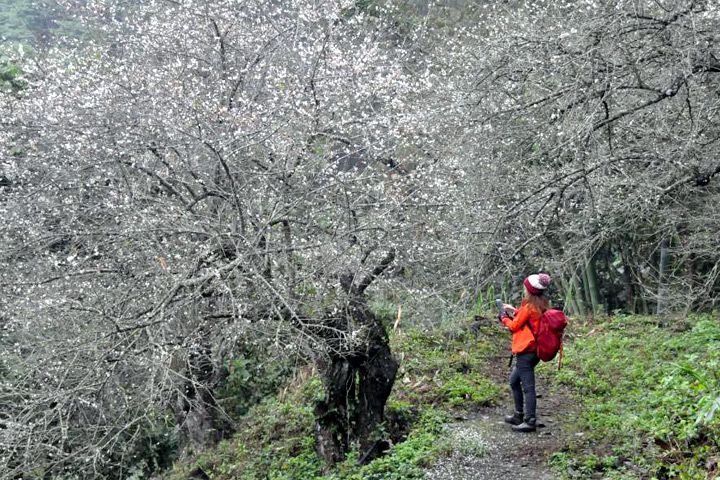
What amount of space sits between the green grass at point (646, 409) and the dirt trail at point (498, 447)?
0.20 metres

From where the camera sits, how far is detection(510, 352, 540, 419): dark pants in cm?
640

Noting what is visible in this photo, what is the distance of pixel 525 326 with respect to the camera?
6.39 metres

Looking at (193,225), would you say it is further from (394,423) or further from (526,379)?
(526,379)

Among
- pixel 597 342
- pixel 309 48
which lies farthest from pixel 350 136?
A: pixel 597 342

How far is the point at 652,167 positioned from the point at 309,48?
4.79 m

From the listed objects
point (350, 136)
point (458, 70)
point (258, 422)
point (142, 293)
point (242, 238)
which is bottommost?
point (258, 422)

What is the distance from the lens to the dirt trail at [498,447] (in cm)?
598

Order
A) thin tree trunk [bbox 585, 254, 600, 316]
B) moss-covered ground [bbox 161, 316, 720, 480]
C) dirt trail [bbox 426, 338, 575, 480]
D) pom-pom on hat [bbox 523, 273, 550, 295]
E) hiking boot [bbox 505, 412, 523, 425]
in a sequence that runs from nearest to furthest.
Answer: moss-covered ground [bbox 161, 316, 720, 480], dirt trail [bbox 426, 338, 575, 480], pom-pom on hat [bbox 523, 273, 550, 295], hiking boot [bbox 505, 412, 523, 425], thin tree trunk [bbox 585, 254, 600, 316]

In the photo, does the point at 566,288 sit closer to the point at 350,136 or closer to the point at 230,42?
the point at 350,136

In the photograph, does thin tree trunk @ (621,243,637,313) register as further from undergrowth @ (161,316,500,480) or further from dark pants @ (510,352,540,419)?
dark pants @ (510,352,540,419)

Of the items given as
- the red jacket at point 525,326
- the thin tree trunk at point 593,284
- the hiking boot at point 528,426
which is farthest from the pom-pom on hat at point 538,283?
the thin tree trunk at point 593,284

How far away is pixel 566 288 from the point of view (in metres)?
15.5

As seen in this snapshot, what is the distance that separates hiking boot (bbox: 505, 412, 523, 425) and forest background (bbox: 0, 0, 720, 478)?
1236mm

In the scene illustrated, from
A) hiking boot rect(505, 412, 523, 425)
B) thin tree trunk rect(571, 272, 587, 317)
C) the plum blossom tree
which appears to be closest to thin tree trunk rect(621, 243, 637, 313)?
thin tree trunk rect(571, 272, 587, 317)
